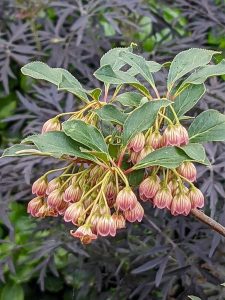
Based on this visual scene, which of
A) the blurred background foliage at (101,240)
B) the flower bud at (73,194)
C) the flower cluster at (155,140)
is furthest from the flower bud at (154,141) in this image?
the blurred background foliage at (101,240)

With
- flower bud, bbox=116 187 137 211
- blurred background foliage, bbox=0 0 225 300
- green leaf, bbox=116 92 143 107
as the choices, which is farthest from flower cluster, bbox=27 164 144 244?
blurred background foliage, bbox=0 0 225 300

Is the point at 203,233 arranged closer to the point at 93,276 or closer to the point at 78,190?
the point at 93,276

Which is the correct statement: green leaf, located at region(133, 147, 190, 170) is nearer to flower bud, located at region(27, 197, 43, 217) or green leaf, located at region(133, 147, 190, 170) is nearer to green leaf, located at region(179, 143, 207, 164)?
green leaf, located at region(179, 143, 207, 164)

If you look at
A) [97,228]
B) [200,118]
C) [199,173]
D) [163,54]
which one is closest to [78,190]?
[97,228]

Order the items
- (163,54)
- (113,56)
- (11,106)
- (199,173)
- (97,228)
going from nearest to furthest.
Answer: (97,228), (113,56), (199,173), (163,54), (11,106)

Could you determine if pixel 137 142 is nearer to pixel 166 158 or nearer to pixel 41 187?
pixel 166 158

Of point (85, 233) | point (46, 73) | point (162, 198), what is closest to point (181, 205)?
point (162, 198)
